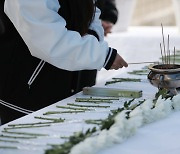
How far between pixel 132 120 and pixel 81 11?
0.54 m

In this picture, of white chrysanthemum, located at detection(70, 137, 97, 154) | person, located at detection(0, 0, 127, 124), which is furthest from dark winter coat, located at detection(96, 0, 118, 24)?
white chrysanthemum, located at detection(70, 137, 97, 154)

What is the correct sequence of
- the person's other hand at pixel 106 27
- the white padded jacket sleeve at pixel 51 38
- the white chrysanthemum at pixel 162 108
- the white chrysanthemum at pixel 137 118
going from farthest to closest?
the person's other hand at pixel 106 27 → the white padded jacket sleeve at pixel 51 38 → the white chrysanthemum at pixel 162 108 → the white chrysanthemum at pixel 137 118

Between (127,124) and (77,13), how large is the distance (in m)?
0.55

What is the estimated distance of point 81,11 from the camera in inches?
56.8

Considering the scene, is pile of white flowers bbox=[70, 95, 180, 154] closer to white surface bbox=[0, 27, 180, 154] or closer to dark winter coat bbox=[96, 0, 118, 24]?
white surface bbox=[0, 27, 180, 154]

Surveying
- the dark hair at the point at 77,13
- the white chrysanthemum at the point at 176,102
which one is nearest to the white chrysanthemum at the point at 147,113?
the white chrysanthemum at the point at 176,102

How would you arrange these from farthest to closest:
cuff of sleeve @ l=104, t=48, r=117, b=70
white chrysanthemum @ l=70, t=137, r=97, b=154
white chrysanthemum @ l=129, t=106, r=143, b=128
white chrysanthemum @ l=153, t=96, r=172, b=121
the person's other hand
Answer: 1. the person's other hand
2. cuff of sleeve @ l=104, t=48, r=117, b=70
3. white chrysanthemum @ l=153, t=96, r=172, b=121
4. white chrysanthemum @ l=129, t=106, r=143, b=128
5. white chrysanthemum @ l=70, t=137, r=97, b=154

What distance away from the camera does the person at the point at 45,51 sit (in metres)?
1.28

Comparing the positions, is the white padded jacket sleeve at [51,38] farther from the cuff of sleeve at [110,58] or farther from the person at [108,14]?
the person at [108,14]

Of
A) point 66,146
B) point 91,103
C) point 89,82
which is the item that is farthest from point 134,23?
point 66,146

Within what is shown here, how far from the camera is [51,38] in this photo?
4.21ft

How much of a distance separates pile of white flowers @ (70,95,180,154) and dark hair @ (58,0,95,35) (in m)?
0.40

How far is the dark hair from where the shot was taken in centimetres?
143

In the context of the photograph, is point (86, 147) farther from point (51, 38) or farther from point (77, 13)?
point (77, 13)
